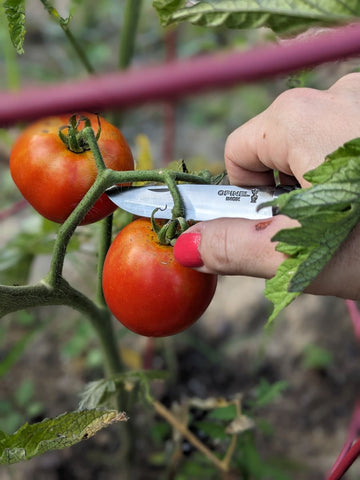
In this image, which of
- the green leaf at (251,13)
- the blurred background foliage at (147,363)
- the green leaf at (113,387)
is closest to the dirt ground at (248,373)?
the blurred background foliage at (147,363)

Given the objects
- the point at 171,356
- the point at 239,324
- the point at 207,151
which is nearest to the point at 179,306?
the point at 171,356

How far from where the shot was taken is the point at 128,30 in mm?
1154

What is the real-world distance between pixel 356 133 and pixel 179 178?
215 mm

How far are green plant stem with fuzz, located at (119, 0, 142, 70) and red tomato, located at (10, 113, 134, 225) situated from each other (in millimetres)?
479

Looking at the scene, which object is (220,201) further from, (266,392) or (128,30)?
(128,30)

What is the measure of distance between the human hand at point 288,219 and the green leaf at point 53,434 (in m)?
0.21

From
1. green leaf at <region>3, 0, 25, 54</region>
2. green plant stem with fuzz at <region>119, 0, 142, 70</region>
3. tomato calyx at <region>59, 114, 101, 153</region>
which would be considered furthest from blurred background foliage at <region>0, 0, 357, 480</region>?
green leaf at <region>3, 0, 25, 54</region>

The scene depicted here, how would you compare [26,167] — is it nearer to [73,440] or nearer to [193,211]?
[193,211]

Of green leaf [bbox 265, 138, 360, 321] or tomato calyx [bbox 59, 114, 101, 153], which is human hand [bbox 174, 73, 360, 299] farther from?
tomato calyx [bbox 59, 114, 101, 153]

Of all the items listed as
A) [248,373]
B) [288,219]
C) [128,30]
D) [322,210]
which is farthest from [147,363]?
[322,210]

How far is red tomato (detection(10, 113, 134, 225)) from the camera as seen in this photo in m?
0.69

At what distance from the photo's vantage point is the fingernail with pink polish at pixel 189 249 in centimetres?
66

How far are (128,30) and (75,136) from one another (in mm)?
548

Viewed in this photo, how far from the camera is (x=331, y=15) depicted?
63 cm
